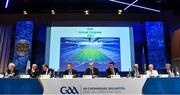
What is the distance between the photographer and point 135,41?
31.3ft

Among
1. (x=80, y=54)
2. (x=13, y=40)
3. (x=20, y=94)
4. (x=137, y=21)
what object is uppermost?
(x=137, y=21)

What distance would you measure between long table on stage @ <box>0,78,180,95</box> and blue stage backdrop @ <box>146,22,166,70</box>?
427 cm

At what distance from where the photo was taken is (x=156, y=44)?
9117 mm

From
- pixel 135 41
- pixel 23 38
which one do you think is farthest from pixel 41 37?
pixel 135 41

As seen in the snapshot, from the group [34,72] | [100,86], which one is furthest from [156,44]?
[100,86]

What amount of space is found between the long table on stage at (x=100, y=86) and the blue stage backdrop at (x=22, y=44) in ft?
14.1

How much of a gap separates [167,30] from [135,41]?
54.6 inches

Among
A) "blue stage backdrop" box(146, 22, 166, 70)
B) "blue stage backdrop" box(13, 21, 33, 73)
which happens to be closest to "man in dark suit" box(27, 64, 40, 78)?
"blue stage backdrop" box(13, 21, 33, 73)

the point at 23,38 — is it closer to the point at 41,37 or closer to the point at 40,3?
the point at 41,37

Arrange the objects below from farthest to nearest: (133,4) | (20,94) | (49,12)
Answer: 1. (49,12)
2. (133,4)
3. (20,94)

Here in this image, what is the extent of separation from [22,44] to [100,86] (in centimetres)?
514

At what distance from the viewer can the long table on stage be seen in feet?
15.7

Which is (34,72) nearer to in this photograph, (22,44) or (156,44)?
(22,44)

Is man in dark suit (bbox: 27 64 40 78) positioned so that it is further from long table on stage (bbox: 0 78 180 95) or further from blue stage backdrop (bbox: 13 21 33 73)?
blue stage backdrop (bbox: 13 21 33 73)
